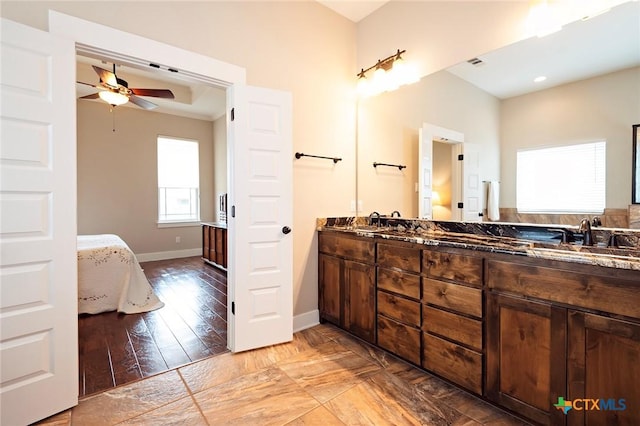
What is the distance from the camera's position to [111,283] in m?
3.27

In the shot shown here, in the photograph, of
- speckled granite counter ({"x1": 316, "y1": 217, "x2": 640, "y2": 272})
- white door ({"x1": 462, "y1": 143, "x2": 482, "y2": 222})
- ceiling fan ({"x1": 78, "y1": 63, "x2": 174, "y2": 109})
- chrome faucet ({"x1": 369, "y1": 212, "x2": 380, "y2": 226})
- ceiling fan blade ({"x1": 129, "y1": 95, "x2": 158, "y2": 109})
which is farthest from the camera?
ceiling fan blade ({"x1": 129, "y1": 95, "x2": 158, "y2": 109})

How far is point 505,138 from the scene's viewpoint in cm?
198

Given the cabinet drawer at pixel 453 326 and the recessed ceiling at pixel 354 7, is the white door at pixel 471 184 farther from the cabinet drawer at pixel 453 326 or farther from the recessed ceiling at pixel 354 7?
the recessed ceiling at pixel 354 7

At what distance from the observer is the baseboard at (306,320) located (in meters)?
2.72

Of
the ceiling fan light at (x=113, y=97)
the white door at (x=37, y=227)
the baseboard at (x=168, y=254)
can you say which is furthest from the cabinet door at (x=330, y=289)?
the baseboard at (x=168, y=254)

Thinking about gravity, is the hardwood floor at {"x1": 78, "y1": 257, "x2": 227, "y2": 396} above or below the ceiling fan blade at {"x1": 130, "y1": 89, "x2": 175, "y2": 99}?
below

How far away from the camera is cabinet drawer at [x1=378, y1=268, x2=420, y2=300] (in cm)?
194

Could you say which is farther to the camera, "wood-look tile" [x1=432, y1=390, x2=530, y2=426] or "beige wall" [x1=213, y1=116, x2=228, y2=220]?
"beige wall" [x1=213, y1=116, x2=228, y2=220]

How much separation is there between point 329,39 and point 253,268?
2330 mm

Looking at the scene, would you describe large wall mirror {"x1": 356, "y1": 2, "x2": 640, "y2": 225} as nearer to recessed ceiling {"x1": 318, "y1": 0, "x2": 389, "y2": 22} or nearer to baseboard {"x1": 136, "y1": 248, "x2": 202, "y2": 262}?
recessed ceiling {"x1": 318, "y1": 0, "x2": 389, "y2": 22}

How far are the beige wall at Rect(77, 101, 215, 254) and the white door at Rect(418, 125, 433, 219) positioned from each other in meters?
5.33

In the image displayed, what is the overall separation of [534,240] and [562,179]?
0.39m

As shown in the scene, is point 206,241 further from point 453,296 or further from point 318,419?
point 453,296

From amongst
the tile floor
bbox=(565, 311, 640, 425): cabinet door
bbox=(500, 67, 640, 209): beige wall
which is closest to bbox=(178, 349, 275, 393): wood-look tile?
the tile floor
